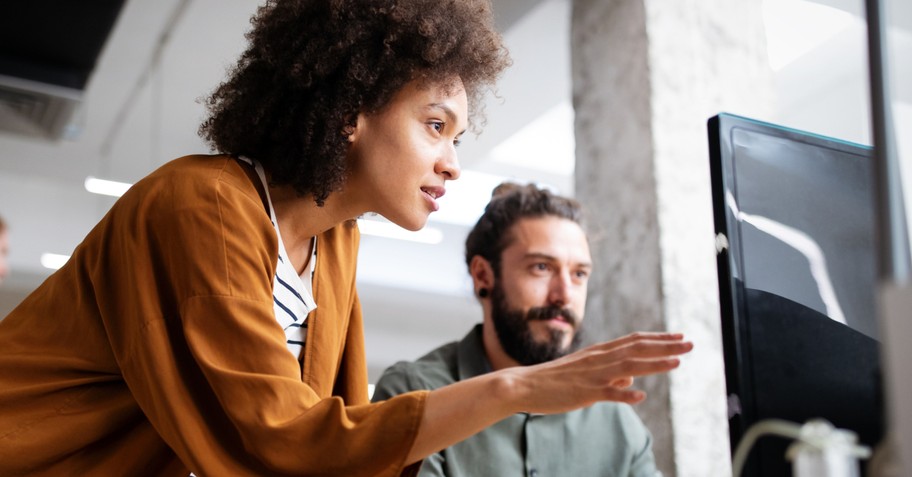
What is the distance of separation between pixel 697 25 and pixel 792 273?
6.53 feet

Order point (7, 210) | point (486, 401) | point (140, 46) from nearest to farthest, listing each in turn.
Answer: point (486, 401), point (140, 46), point (7, 210)

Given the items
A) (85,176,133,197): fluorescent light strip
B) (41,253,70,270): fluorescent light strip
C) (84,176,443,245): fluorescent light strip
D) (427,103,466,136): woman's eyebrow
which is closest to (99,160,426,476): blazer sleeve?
(427,103,466,136): woman's eyebrow

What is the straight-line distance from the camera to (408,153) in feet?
4.50

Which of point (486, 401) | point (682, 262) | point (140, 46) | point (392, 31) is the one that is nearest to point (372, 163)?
point (392, 31)

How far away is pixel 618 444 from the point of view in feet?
6.52

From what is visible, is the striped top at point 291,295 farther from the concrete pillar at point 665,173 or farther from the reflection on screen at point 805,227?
the concrete pillar at point 665,173

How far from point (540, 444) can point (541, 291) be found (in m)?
0.41

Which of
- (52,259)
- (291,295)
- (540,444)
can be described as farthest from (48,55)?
(52,259)

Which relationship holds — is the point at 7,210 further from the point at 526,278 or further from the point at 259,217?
the point at 259,217

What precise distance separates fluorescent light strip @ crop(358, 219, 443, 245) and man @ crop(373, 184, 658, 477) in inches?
160

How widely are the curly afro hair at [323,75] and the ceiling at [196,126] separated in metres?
1.19

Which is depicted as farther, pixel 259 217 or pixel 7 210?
pixel 7 210

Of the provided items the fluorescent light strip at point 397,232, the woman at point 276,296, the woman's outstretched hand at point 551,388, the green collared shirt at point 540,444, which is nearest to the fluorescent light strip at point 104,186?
the fluorescent light strip at point 397,232

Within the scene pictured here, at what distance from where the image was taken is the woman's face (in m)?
1.37
